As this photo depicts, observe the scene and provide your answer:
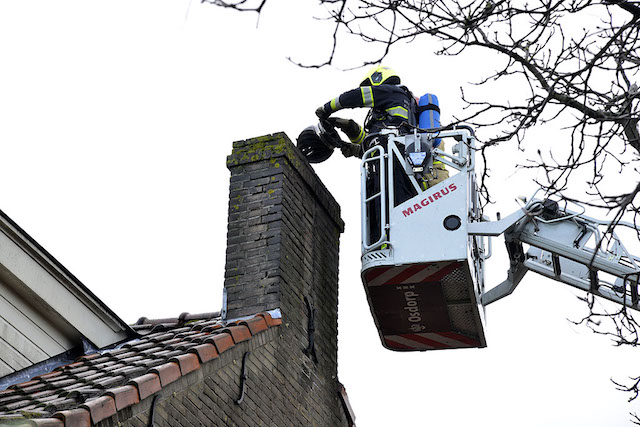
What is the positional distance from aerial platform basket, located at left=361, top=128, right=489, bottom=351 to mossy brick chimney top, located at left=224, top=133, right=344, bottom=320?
498mm

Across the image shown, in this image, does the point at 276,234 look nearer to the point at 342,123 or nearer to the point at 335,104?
the point at 335,104

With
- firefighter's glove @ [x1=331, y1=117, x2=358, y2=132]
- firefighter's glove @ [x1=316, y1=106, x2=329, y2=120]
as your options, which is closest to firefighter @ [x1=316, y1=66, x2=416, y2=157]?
firefighter's glove @ [x1=316, y1=106, x2=329, y2=120]

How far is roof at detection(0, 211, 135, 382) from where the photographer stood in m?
8.54

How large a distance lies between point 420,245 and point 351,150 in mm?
2447

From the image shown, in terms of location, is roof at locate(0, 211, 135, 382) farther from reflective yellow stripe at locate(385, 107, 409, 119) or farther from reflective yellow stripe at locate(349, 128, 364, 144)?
reflective yellow stripe at locate(349, 128, 364, 144)

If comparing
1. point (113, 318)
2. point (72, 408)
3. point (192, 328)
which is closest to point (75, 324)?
point (113, 318)

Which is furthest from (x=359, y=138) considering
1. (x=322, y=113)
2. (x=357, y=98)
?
(x=357, y=98)

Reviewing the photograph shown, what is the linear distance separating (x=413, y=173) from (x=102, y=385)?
439 centimetres

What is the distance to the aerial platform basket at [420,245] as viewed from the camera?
9.98m

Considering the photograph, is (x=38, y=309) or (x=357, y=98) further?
(x=357, y=98)

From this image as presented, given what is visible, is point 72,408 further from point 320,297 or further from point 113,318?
point 320,297

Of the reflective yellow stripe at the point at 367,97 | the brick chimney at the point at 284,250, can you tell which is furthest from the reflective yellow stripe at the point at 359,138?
the brick chimney at the point at 284,250

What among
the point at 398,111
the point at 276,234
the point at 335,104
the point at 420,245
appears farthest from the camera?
the point at 335,104

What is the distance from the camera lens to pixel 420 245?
9961 mm
